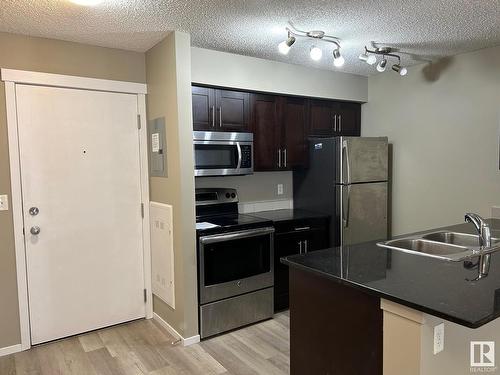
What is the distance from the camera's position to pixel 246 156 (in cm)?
341

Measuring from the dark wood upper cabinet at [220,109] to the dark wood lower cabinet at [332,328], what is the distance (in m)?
1.68

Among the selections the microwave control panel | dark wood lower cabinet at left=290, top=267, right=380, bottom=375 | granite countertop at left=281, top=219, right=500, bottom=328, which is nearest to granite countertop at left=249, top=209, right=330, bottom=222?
the microwave control panel

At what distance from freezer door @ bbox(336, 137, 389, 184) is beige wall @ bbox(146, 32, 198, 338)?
1515 millimetres

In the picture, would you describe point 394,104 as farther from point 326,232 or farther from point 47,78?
point 47,78

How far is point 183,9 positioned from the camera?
234 cm

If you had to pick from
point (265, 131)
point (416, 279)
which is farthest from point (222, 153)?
point (416, 279)

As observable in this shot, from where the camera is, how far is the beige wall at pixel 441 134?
3.28 m

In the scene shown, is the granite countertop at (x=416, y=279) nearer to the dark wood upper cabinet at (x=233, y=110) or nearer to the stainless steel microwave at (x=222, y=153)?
the stainless steel microwave at (x=222, y=153)

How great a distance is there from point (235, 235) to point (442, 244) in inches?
59.3

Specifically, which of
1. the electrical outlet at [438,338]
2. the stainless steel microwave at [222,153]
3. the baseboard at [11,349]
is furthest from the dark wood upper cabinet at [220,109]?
the electrical outlet at [438,338]

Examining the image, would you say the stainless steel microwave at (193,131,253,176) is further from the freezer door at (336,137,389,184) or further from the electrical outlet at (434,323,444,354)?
the electrical outlet at (434,323,444,354)

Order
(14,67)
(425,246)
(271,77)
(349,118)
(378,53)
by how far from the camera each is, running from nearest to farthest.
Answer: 1. (425,246)
2. (14,67)
3. (378,53)
4. (271,77)
5. (349,118)

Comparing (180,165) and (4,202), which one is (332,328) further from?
(4,202)

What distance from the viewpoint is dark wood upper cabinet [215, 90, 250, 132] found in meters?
3.30
